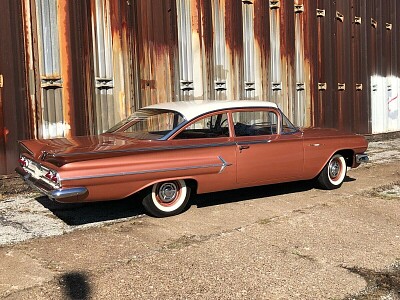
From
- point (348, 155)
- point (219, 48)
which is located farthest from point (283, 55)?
point (348, 155)

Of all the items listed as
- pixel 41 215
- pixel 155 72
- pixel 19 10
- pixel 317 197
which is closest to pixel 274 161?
pixel 317 197

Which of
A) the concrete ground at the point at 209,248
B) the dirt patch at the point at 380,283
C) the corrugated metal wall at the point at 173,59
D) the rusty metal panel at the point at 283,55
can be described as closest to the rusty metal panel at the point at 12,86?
the corrugated metal wall at the point at 173,59

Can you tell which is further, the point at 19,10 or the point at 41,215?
the point at 19,10

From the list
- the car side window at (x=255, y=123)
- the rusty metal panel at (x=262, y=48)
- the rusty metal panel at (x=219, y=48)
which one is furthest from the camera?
the rusty metal panel at (x=262, y=48)

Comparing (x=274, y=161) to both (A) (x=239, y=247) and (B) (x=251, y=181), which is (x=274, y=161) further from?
(A) (x=239, y=247)

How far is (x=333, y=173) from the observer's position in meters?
7.41

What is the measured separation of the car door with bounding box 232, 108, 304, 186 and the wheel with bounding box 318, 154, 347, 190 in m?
0.72

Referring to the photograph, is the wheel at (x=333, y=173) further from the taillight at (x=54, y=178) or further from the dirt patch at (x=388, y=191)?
the taillight at (x=54, y=178)

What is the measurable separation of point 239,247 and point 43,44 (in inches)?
188

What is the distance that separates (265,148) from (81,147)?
2364 millimetres

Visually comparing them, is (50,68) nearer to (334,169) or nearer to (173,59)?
(173,59)

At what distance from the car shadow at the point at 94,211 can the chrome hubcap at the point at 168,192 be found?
0.29 m

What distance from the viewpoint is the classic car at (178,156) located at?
500 centimetres

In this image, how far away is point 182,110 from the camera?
6.00 m
